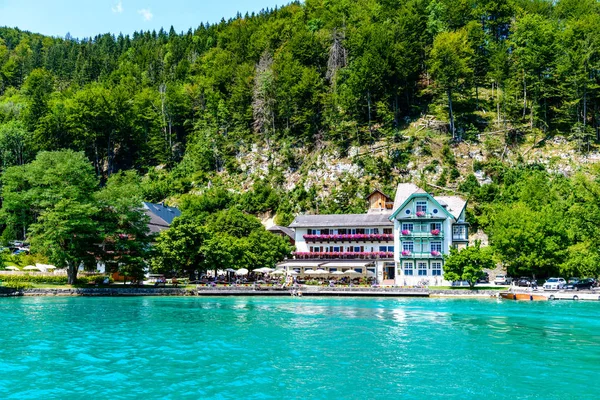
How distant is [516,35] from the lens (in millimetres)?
96938

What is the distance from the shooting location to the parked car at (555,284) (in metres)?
60.2

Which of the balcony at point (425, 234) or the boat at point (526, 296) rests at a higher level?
the balcony at point (425, 234)

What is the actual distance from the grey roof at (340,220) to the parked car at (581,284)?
24.9 metres

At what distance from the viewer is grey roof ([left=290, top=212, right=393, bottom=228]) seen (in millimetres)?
78125

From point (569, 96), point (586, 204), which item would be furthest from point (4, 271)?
point (569, 96)

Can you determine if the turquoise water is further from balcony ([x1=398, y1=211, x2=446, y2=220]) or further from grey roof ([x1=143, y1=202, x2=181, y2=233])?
grey roof ([x1=143, y1=202, x2=181, y2=233])

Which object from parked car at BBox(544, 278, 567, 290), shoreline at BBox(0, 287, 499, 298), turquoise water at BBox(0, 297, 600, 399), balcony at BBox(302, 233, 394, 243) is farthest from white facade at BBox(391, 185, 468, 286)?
turquoise water at BBox(0, 297, 600, 399)

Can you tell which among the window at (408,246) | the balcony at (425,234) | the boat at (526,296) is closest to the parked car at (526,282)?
the boat at (526,296)

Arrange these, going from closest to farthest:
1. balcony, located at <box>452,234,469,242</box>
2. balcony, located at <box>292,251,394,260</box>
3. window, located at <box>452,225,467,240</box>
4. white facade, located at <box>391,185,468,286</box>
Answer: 1. white facade, located at <box>391,185,468,286</box>
2. balcony, located at <box>452,234,469,242</box>
3. window, located at <box>452,225,467,240</box>
4. balcony, located at <box>292,251,394,260</box>

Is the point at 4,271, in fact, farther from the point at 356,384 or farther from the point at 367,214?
Result: the point at 356,384

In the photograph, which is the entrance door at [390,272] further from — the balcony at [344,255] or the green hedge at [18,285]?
the green hedge at [18,285]

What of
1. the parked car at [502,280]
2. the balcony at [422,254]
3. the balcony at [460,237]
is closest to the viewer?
the parked car at [502,280]

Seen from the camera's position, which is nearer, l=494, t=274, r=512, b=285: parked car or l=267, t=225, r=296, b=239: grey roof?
l=494, t=274, r=512, b=285: parked car

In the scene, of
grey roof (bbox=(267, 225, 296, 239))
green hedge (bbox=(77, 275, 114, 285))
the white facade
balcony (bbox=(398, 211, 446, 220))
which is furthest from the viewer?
grey roof (bbox=(267, 225, 296, 239))
